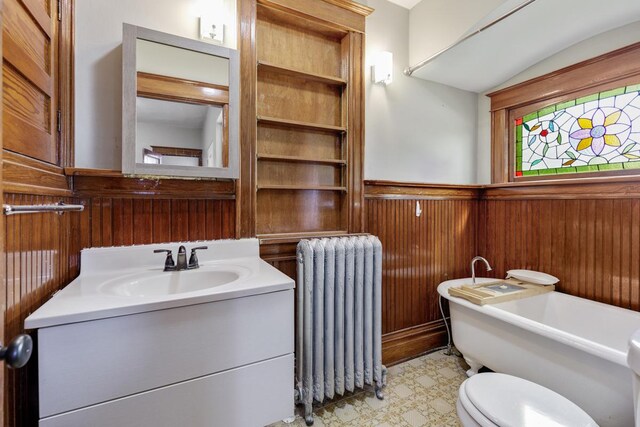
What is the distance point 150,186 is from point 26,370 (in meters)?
0.80

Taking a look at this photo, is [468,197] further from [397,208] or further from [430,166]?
[397,208]

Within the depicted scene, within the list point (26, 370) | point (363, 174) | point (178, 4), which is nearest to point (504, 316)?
point (363, 174)

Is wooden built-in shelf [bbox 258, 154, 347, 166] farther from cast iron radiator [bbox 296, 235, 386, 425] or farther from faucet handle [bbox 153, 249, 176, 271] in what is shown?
faucet handle [bbox 153, 249, 176, 271]

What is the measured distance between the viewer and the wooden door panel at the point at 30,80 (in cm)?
83

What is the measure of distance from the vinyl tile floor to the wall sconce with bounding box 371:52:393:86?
2.04 meters

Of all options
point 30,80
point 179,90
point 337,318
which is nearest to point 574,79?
point 337,318

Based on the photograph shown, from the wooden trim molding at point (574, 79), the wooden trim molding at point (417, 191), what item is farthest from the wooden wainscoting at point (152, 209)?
the wooden trim molding at point (574, 79)

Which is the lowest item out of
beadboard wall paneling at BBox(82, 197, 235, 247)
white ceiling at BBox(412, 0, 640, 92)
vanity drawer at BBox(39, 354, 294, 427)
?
vanity drawer at BBox(39, 354, 294, 427)

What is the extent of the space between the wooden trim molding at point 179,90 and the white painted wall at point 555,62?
2.19 metres

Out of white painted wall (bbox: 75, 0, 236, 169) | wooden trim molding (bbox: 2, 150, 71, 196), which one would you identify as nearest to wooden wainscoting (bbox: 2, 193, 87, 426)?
wooden trim molding (bbox: 2, 150, 71, 196)

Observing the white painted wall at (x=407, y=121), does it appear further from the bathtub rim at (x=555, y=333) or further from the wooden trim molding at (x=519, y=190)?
the bathtub rim at (x=555, y=333)

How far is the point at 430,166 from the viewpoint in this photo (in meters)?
2.32

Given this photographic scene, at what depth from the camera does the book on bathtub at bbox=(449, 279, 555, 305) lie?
179cm

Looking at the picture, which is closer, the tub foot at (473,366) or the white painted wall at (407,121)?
the tub foot at (473,366)
